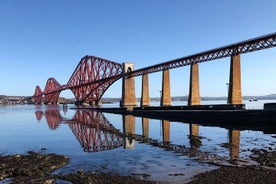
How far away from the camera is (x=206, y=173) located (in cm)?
1468

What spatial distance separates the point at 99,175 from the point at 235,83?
39.6 metres

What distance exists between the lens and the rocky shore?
1348 cm

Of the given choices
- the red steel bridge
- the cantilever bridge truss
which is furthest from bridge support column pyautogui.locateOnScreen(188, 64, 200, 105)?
the cantilever bridge truss

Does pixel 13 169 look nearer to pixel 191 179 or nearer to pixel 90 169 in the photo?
pixel 90 169

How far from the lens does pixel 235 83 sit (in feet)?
163

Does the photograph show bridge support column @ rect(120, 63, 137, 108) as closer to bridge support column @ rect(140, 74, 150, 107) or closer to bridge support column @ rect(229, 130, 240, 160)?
bridge support column @ rect(140, 74, 150, 107)

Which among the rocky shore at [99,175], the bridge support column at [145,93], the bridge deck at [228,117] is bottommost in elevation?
the rocky shore at [99,175]

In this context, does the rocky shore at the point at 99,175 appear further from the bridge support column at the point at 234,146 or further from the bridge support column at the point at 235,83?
the bridge support column at the point at 235,83

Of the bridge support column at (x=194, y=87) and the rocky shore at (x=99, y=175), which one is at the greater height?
the bridge support column at (x=194, y=87)

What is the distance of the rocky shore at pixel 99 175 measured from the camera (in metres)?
13.5

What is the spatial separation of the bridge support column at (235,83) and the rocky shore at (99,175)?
108 feet

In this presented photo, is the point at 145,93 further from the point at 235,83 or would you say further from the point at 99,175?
the point at 99,175

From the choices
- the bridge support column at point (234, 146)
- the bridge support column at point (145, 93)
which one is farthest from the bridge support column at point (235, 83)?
the bridge support column at point (145, 93)

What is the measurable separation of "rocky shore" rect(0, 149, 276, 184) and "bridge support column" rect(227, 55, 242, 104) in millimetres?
33064
